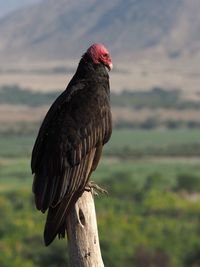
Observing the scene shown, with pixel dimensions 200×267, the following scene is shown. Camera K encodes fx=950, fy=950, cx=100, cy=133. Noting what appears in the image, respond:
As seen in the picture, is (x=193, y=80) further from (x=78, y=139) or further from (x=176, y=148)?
(x=78, y=139)

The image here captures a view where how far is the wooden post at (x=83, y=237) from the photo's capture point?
6289mm

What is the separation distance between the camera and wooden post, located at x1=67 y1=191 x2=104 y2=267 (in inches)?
248

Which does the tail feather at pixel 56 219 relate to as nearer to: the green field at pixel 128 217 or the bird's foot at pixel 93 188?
the bird's foot at pixel 93 188

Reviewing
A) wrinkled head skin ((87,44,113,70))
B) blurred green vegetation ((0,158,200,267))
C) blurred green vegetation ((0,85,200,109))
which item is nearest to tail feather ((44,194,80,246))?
wrinkled head skin ((87,44,113,70))

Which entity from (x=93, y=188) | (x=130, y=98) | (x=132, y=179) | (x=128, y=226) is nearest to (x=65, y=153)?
(x=93, y=188)

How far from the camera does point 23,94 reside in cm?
16925

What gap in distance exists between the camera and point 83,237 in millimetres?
6383

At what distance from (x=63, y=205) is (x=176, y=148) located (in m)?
86.4

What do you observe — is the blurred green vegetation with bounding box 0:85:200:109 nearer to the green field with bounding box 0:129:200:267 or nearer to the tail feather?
the green field with bounding box 0:129:200:267

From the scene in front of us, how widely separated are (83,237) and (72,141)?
796 millimetres

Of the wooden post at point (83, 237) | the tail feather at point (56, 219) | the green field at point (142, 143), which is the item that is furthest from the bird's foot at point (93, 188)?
the green field at point (142, 143)

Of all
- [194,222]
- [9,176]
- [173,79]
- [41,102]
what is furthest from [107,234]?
[173,79]

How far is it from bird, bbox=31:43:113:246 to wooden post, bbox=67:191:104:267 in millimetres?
66

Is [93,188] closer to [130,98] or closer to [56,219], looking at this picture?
[56,219]
